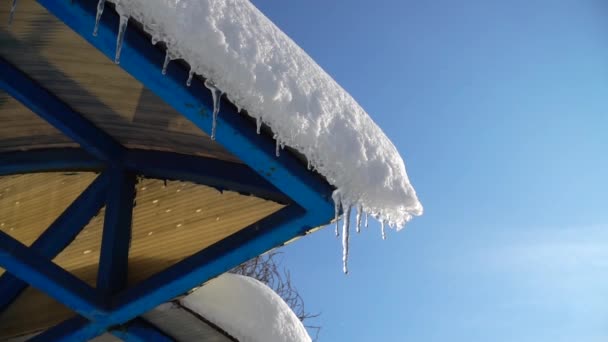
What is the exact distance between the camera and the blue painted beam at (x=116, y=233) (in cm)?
312

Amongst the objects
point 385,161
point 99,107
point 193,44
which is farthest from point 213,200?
point 193,44

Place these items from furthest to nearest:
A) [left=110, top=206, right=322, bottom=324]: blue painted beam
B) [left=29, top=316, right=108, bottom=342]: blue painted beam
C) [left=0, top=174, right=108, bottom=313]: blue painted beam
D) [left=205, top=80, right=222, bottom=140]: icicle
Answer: [left=0, top=174, right=108, bottom=313]: blue painted beam
[left=29, top=316, right=108, bottom=342]: blue painted beam
[left=110, top=206, right=322, bottom=324]: blue painted beam
[left=205, top=80, right=222, bottom=140]: icicle

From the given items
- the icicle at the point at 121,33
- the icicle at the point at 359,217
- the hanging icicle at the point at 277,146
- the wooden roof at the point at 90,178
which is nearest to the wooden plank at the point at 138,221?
the wooden roof at the point at 90,178

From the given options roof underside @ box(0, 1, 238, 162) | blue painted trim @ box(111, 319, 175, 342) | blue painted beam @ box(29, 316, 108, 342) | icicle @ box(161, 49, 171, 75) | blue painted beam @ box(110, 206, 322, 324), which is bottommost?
blue painted beam @ box(29, 316, 108, 342)

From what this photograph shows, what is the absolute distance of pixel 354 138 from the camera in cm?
227

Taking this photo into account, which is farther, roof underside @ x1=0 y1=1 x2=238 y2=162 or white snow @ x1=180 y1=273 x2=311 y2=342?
white snow @ x1=180 y1=273 x2=311 y2=342

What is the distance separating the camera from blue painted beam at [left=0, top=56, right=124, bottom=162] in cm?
293

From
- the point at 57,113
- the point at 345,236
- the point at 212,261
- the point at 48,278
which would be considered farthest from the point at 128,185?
the point at 345,236

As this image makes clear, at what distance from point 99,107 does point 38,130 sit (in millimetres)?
558

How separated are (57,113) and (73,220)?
0.61 metres

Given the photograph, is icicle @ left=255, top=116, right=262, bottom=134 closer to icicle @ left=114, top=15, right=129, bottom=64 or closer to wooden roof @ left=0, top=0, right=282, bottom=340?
icicle @ left=114, top=15, right=129, bottom=64

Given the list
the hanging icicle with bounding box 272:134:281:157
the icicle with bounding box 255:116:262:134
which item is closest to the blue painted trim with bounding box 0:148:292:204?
the hanging icicle with bounding box 272:134:281:157

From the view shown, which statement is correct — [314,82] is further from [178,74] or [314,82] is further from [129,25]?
[129,25]

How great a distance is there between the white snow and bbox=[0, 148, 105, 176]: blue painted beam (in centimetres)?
87
